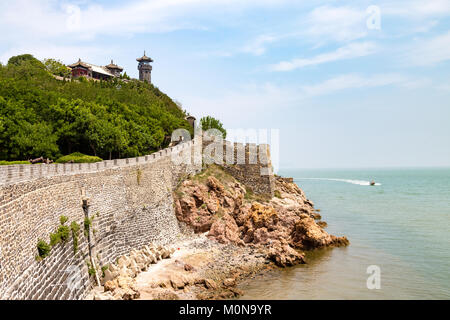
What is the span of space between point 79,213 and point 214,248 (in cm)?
1166

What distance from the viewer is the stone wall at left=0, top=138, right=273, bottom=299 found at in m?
12.9

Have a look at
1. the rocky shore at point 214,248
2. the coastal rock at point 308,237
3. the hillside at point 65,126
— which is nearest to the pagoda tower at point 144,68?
the hillside at point 65,126

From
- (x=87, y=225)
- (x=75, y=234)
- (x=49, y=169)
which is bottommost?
(x=75, y=234)

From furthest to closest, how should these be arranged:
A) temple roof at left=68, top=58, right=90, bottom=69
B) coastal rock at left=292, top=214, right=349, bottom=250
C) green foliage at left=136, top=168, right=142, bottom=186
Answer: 1. temple roof at left=68, top=58, right=90, bottom=69
2. coastal rock at left=292, top=214, right=349, bottom=250
3. green foliage at left=136, top=168, right=142, bottom=186

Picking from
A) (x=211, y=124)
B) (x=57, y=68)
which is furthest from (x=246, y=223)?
(x=57, y=68)

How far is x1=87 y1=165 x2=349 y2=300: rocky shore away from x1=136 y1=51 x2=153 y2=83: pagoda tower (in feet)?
239

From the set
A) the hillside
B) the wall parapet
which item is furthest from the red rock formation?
the hillside

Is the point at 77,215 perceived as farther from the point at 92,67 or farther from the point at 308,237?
the point at 92,67

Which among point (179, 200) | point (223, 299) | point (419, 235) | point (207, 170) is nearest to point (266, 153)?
point (207, 170)

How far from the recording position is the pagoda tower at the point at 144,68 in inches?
4158

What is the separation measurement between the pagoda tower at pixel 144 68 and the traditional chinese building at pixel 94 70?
253 inches

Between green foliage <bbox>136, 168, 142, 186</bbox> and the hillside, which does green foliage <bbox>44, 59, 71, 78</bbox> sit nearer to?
the hillside

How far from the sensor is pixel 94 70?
94.2 metres
